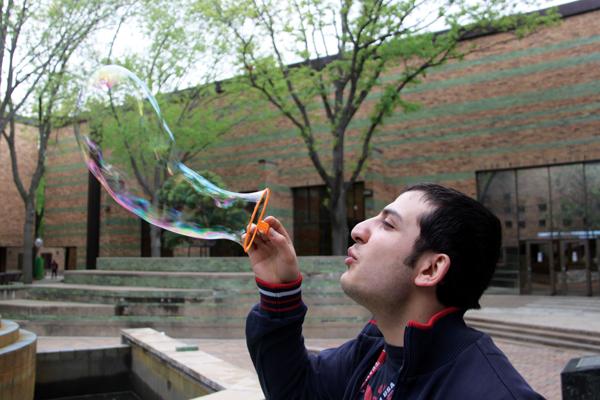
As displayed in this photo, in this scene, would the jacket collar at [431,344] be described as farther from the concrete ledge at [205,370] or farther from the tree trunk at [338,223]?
the tree trunk at [338,223]

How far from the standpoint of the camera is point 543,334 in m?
12.3

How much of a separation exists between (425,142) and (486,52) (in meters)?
4.60

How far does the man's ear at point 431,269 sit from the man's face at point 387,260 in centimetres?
3

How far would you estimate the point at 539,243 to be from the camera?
852 inches

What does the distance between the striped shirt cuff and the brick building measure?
2058 centimetres

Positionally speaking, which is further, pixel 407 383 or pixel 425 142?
pixel 425 142

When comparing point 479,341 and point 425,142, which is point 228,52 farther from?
point 479,341

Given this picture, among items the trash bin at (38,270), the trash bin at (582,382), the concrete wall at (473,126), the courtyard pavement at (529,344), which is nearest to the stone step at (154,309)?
the courtyard pavement at (529,344)

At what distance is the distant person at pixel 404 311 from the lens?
1.31 meters

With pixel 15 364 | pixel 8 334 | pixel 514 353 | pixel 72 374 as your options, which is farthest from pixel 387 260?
pixel 514 353

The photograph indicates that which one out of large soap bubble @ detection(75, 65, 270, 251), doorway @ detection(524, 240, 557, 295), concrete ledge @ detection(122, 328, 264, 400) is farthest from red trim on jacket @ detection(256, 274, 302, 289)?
doorway @ detection(524, 240, 557, 295)

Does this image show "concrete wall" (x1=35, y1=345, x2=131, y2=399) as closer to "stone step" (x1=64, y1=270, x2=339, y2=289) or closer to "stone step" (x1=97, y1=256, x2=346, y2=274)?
"stone step" (x1=64, y1=270, x2=339, y2=289)

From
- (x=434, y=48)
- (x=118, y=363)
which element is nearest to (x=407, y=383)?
(x=118, y=363)

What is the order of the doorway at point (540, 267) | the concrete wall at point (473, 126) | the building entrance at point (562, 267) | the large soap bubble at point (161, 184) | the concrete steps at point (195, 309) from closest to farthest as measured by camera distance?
1. the large soap bubble at point (161, 184)
2. the concrete steps at point (195, 309)
3. the building entrance at point (562, 267)
4. the concrete wall at point (473, 126)
5. the doorway at point (540, 267)
